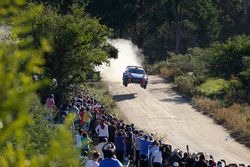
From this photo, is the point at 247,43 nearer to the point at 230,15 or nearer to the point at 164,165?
the point at 164,165

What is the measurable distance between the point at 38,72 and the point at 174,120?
107 feet

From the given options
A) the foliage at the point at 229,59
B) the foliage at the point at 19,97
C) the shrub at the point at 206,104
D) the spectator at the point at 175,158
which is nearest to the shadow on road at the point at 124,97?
the shrub at the point at 206,104

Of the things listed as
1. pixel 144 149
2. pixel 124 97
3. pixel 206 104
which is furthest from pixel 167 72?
pixel 144 149

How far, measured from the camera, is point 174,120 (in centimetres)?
3603

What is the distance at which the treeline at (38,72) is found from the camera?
11.4ft

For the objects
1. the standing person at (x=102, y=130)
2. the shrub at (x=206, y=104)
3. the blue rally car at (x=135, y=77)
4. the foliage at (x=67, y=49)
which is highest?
the foliage at (x=67, y=49)

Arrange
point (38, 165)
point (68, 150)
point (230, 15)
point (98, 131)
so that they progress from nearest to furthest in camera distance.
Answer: point (38, 165) → point (68, 150) → point (98, 131) → point (230, 15)

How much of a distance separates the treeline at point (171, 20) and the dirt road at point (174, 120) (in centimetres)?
1887

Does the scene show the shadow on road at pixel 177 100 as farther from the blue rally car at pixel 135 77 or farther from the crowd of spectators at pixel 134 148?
the crowd of spectators at pixel 134 148

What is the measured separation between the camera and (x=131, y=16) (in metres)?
70.6

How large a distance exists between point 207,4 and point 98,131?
50.1 m

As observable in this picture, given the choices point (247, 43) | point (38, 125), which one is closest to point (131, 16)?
point (247, 43)

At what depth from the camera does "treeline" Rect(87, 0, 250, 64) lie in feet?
224

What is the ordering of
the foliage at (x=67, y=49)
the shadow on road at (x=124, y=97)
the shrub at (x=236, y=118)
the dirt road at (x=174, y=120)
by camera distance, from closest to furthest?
1. the foliage at (x=67, y=49)
2. the dirt road at (x=174, y=120)
3. the shrub at (x=236, y=118)
4. the shadow on road at (x=124, y=97)
